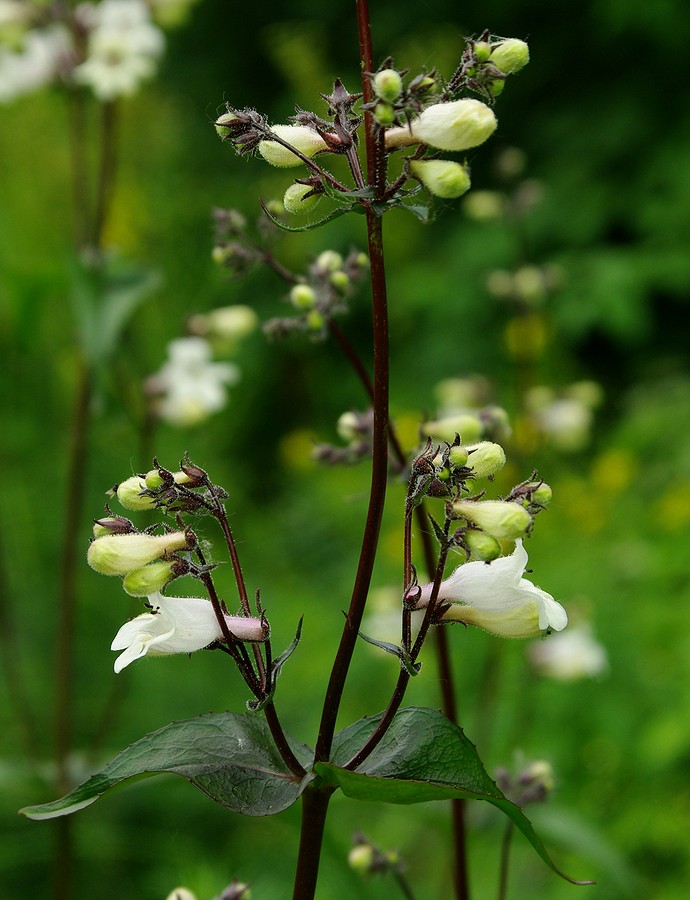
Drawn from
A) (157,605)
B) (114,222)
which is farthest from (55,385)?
(157,605)

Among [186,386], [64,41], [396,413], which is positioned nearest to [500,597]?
[186,386]

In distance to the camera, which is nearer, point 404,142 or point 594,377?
point 404,142

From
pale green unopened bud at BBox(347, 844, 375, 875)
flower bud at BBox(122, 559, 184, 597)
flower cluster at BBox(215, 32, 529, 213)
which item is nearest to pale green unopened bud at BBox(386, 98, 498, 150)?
flower cluster at BBox(215, 32, 529, 213)

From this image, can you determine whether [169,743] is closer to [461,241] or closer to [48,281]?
[48,281]

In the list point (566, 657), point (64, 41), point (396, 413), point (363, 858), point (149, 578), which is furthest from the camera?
point (396, 413)

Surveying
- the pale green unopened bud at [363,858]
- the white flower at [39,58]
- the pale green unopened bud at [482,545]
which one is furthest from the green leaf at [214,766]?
the white flower at [39,58]

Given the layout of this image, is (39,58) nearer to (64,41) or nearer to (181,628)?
(64,41)

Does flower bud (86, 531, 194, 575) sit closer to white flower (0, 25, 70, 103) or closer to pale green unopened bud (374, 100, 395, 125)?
pale green unopened bud (374, 100, 395, 125)
